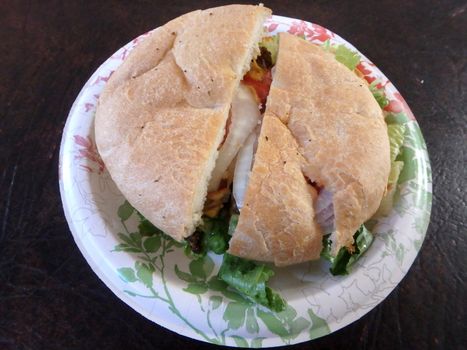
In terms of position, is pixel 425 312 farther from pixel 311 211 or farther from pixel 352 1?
pixel 352 1

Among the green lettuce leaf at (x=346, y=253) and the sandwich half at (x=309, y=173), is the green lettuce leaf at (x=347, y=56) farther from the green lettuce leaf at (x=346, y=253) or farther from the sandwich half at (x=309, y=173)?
the green lettuce leaf at (x=346, y=253)

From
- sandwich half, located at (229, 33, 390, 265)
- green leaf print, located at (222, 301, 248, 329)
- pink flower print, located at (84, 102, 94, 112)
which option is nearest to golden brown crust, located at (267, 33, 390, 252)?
sandwich half, located at (229, 33, 390, 265)

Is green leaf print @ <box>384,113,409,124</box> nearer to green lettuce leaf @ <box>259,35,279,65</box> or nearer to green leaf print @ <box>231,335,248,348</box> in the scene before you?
green lettuce leaf @ <box>259,35,279,65</box>

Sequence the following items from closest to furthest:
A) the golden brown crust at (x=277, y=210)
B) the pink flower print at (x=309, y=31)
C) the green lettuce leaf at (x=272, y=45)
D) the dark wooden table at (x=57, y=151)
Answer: the golden brown crust at (x=277, y=210), the dark wooden table at (x=57, y=151), the green lettuce leaf at (x=272, y=45), the pink flower print at (x=309, y=31)

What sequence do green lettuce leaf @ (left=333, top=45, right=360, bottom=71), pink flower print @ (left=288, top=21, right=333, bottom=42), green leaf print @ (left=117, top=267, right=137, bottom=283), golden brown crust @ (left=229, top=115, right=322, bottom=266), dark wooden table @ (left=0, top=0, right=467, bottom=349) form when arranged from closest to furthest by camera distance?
golden brown crust @ (left=229, top=115, right=322, bottom=266), green leaf print @ (left=117, top=267, right=137, bottom=283), dark wooden table @ (left=0, top=0, right=467, bottom=349), green lettuce leaf @ (left=333, top=45, right=360, bottom=71), pink flower print @ (left=288, top=21, right=333, bottom=42)

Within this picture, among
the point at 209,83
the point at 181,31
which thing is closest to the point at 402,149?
the point at 209,83

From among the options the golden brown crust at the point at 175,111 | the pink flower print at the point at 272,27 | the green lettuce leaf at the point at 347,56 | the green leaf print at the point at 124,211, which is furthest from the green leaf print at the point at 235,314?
the pink flower print at the point at 272,27
